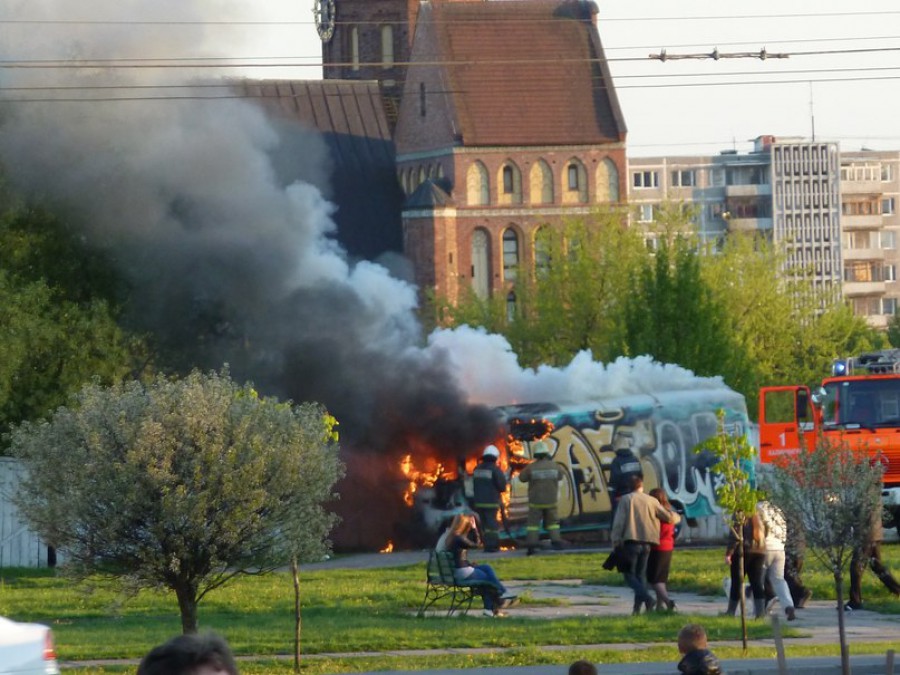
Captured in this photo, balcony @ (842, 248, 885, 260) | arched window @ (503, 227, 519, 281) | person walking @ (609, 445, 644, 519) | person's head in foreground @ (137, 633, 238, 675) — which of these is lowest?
person walking @ (609, 445, 644, 519)

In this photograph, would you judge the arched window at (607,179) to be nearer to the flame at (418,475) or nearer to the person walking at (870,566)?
the flame at (418,475)

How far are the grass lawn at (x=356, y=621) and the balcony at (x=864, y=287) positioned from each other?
135 m

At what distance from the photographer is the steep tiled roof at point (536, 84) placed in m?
76.3

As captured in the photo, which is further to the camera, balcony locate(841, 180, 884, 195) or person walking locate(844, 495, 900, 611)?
balcony locate(841, 180, 884, 195)

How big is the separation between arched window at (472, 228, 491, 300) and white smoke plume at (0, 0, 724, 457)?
104ft

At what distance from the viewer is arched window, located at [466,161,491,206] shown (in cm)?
7744

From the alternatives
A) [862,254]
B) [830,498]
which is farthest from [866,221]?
[830,498]

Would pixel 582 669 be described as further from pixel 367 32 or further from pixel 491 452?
pixel 367 32

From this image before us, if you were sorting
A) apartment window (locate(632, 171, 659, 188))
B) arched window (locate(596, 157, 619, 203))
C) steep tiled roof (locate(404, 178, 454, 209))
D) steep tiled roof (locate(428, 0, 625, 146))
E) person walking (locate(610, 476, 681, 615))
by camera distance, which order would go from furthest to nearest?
apartment window (locate(632, 171, 659, 188)) → arched window (locate(596, 157, 619, 203)) → steep tiled roof (locate(404, 178, 454, 209)) → steep tiled roof (locate(428, 0, 625, 146)) → person walking (locate(610, 476, 681, 615))

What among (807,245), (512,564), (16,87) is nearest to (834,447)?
(512,564)

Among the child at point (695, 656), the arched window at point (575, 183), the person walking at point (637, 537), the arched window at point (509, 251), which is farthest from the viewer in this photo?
the arched window at point (509, 251)

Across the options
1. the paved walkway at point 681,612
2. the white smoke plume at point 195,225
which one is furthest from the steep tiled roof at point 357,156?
the paved walkway at point 681,612

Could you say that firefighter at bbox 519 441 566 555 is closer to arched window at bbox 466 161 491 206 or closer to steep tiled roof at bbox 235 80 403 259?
steep tiled roof at bbox 235 80 403 259

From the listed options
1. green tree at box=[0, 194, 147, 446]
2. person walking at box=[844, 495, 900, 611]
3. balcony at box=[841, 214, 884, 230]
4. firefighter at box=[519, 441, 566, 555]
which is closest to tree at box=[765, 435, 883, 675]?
person walking at box=[844, 495, 900, 611]
